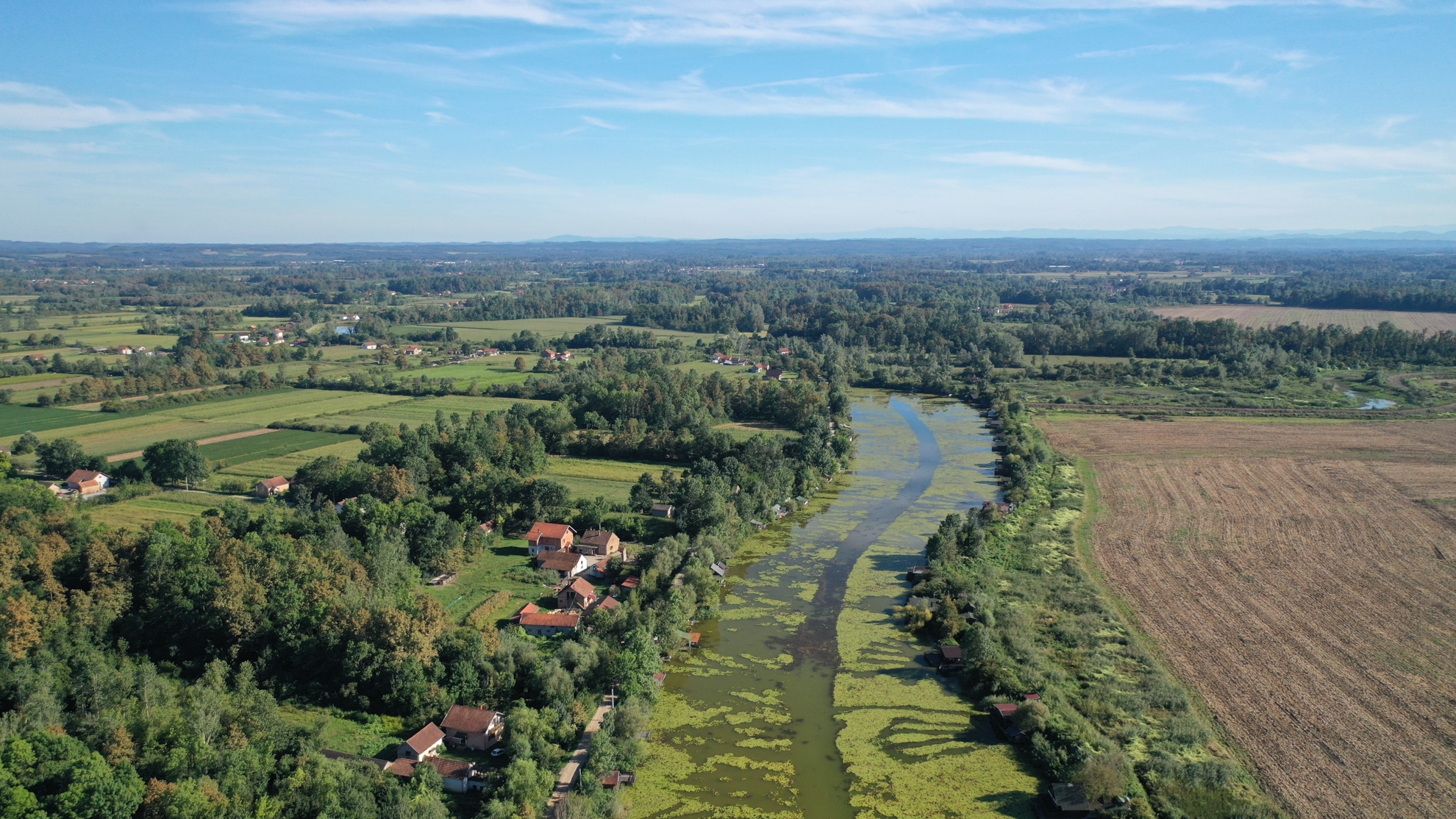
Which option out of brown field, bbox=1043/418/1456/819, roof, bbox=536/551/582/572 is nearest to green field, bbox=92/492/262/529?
Answer: roof, bbox=536/551/582/572

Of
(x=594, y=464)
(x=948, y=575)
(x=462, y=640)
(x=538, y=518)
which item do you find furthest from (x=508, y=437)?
(x=948, y=575)

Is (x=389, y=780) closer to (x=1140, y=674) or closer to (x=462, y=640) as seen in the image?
(x=462, y=640)

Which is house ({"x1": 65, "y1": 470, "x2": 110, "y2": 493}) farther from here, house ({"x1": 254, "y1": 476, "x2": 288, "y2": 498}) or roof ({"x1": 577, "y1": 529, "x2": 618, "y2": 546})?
roof ({"x1": 577, "y1": 529, "x2": 618, "y2": 546})

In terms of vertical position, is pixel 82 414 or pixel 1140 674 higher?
pixel 82 414

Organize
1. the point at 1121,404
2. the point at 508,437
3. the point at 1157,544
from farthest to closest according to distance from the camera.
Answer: the point at 1121,404 < the point at 508,437 < the point at 1157,544

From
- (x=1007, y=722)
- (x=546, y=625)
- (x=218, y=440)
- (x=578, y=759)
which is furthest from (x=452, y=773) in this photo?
(x=218, y=440)

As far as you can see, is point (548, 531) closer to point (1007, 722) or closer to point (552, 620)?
point (552, 620)
